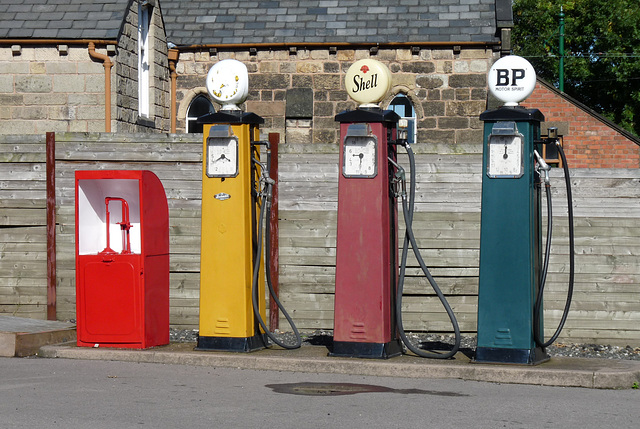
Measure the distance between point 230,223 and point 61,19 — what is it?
895 centimetres

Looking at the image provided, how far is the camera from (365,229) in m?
8.09

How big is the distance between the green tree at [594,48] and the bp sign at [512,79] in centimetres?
3538

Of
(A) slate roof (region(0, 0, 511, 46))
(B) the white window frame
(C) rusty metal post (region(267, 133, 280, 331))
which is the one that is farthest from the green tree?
(C) rusty metal post (region(267, 133, 280, 331))

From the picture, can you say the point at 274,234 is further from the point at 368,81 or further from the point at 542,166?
the point at 542,166

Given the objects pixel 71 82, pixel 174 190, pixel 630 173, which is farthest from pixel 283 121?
pixel 630 173

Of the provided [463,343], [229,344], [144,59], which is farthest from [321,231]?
[144,59]

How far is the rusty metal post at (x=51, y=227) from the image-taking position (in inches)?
401

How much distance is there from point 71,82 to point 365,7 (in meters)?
6.35

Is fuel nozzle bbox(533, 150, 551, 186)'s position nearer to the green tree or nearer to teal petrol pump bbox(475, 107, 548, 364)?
teal petrol pump bbox(475, 107, 548, 364)

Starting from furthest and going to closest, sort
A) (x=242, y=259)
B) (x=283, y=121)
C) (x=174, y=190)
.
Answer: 1. (x=283, y=121)
2. (x=174, y=190)
3. (x=242, y=259)

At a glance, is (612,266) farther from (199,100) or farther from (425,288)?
(199,100)

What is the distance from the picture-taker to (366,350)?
804cm

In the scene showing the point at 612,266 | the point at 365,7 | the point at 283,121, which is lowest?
the point at 612,266

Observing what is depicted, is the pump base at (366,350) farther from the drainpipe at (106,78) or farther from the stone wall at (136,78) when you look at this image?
the stone wall at (136,78)
